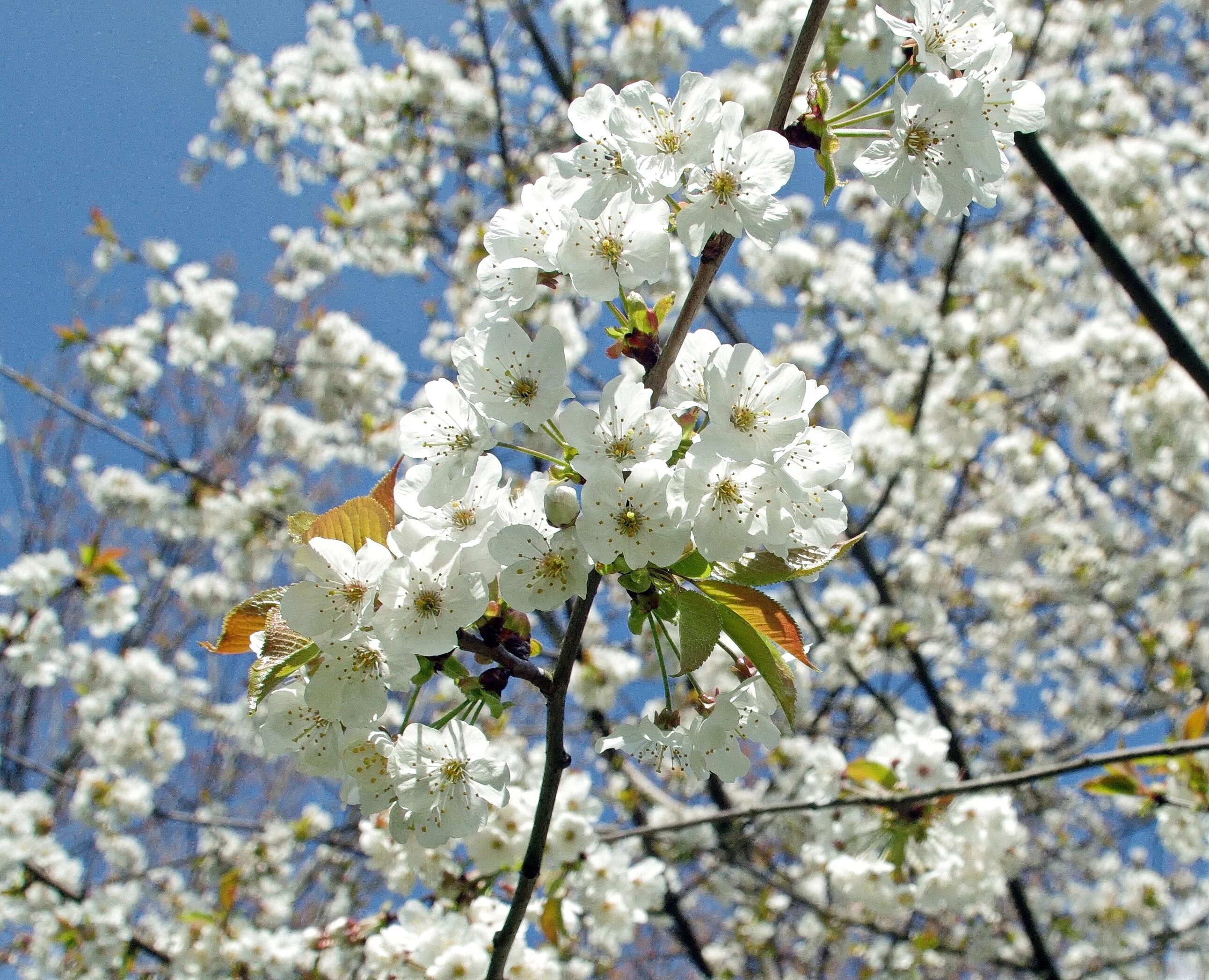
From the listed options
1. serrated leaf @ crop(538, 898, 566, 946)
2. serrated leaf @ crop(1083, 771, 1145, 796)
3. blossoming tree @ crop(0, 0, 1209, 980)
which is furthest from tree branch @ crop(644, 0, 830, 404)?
serrated leaf @ crop(1083, 771, 1145, 796)

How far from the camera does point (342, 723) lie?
1.12m

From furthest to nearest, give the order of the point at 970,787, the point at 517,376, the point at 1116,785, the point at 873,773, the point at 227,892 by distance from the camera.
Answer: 1. the point at 227,892
2. the point at 873,773
3. the point at 1116,785
4. the point at 970,787
5. the point at 517,376

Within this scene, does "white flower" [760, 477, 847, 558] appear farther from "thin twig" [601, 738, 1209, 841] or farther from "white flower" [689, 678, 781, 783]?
"thin twig" [601, 738, 1209, 841]

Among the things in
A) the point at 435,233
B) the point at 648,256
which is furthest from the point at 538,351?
the point at 435,233

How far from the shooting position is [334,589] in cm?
111

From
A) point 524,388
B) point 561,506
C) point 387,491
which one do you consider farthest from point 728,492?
point 387,491

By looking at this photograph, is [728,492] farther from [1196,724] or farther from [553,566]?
[1196,724]

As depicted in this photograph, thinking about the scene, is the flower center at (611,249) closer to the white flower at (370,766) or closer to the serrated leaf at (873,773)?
the white flower at (370,766)

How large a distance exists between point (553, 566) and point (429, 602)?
17 cm

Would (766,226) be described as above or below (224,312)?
below

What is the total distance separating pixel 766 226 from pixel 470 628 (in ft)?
2.30

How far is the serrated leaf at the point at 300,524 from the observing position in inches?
48.3

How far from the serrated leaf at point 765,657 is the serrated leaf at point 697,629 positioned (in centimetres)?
7

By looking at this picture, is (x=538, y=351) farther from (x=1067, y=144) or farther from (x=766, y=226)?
(x=1067, y=144)
